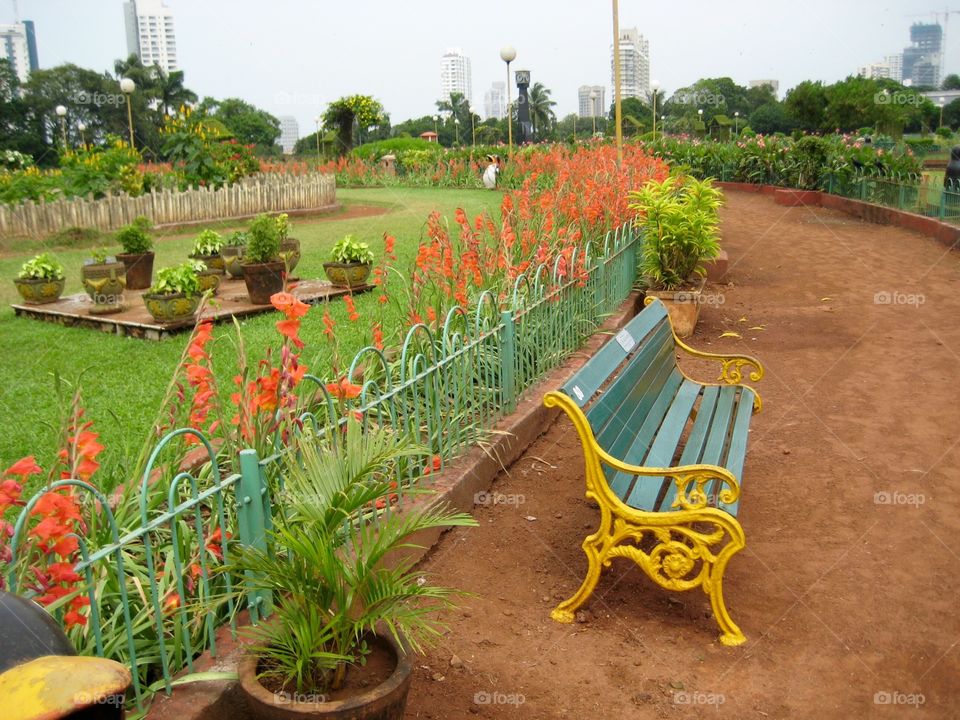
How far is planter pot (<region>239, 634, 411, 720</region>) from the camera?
235 cm

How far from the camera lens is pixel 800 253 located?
13297 mm

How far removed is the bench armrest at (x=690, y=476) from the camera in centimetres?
334

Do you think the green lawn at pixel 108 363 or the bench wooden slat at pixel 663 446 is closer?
the bench wooden slat at pixel 663 446

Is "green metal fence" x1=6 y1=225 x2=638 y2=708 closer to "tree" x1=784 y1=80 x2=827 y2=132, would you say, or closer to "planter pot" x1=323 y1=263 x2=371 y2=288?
"planter pot" x1=323 y1=263 x2=371 y2=288

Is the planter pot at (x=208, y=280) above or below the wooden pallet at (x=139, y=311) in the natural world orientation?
above

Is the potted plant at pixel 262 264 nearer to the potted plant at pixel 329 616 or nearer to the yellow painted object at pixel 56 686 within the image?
the potted plant at pixel 329 616

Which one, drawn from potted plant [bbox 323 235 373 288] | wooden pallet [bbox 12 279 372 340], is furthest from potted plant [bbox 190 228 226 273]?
potted plant [bbox 323 235 373 288]

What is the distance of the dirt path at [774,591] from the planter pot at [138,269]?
22.5ft

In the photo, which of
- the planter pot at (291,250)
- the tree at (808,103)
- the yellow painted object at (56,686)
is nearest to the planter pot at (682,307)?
the planter pot at (291,250)

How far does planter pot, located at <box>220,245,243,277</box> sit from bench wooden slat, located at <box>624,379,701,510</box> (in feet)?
24.3

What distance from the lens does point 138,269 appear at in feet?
35.0

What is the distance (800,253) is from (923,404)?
7.54 metres

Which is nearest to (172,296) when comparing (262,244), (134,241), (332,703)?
(262,244)

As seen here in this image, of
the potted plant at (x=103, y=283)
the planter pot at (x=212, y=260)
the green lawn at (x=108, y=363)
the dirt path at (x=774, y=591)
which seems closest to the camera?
the dirt path at (x=774, y=591)
